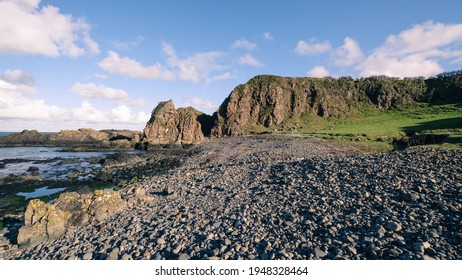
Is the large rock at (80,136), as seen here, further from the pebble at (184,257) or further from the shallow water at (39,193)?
the pebble at (184,257)

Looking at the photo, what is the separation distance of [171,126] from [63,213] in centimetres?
7752

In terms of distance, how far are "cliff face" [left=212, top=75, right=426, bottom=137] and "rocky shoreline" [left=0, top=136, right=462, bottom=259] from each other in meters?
74.2

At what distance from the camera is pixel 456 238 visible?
7.57m

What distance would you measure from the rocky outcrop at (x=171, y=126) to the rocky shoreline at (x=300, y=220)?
6722 centimetres

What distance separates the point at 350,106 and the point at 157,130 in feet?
A: 251

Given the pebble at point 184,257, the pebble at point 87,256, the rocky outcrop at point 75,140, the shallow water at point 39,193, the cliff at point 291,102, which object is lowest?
the shallow water at point 39,193

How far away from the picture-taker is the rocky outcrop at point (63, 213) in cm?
1190

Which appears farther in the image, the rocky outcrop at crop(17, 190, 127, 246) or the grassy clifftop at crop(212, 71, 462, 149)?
the grassy clifftop at crop(212, 71, 462, 149)

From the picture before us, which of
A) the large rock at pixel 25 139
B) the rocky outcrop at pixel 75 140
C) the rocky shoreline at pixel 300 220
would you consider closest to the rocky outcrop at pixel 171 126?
the rocky outcrop at pixel 75 140

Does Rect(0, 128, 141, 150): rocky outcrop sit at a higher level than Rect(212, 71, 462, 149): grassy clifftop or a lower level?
lower

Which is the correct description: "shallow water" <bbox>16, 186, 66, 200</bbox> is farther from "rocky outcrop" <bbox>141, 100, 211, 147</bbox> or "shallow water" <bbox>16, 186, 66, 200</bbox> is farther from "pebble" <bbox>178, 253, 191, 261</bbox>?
"rocky outcrop" <bbox>141, 100, 211, 147</bbox>

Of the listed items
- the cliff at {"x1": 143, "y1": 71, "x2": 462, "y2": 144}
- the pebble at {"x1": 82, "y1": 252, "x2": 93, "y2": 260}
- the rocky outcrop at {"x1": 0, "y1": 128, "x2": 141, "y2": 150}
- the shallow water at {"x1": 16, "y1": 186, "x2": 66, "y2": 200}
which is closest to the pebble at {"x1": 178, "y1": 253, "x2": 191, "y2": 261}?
the pebble at {"x1": 82, "y1": 252, "x2": 93, "y2": 260}

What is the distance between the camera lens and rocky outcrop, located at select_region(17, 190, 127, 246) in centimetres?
1190

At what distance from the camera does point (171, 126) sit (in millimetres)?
88812
